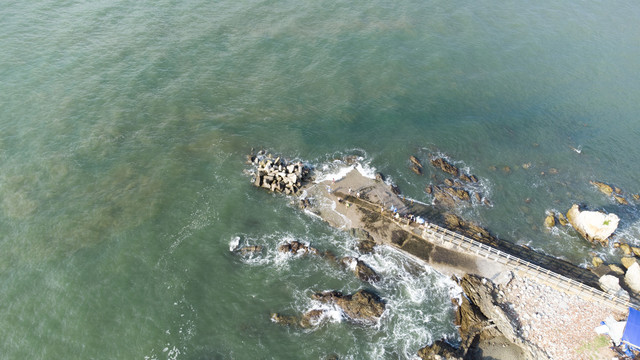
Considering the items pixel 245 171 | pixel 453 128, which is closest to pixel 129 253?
pixel 245 171

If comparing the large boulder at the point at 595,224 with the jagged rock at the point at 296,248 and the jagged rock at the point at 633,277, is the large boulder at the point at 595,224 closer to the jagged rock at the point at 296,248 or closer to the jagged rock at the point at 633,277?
the jagged rock at the point at 633,277

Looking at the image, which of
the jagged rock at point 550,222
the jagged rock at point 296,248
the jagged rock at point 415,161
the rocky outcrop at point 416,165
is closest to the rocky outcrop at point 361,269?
the jagged rock at point 296,248

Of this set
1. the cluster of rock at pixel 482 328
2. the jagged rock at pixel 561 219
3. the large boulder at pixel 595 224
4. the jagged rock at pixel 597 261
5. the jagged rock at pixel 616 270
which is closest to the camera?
the cluster of rock at pixel 482 328

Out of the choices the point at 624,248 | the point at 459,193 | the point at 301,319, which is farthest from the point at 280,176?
the point at 624,248

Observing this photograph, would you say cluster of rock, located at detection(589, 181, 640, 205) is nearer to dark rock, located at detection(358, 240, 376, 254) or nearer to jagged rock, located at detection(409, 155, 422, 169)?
jagged rock, located at detection(409, 155, 422, 169)

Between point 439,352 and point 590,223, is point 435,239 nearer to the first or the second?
point 439,352

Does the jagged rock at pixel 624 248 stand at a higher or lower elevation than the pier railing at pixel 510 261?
lower
